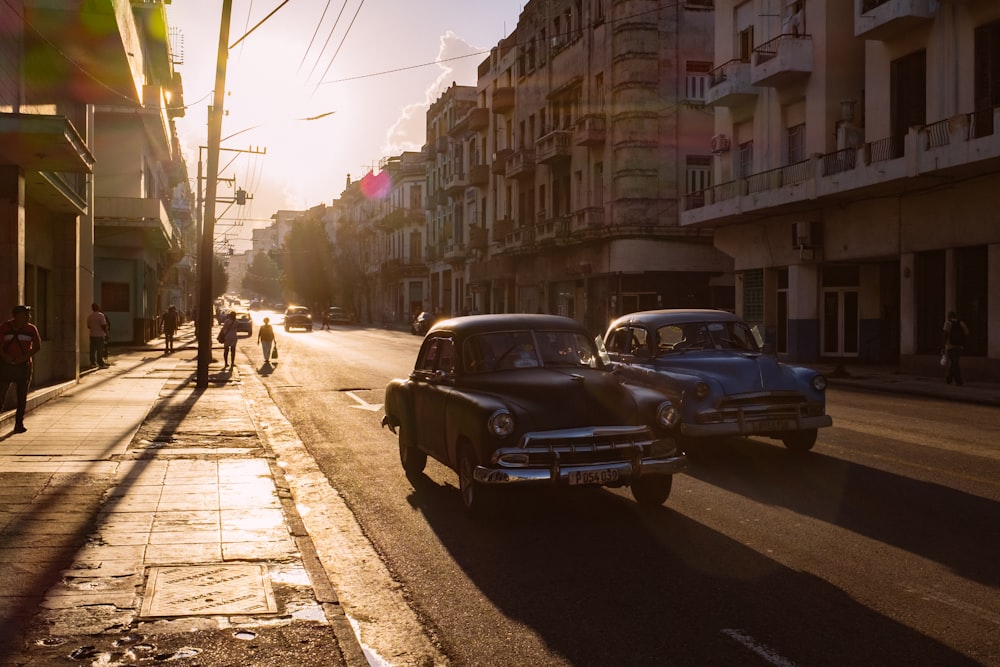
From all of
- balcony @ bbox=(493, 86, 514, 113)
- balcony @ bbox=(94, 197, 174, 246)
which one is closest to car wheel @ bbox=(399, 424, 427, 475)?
balcony @ bbox=(94, 197, 174, 246)

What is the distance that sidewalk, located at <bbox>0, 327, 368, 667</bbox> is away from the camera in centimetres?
498

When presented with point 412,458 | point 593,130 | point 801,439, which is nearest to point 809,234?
point 593,130

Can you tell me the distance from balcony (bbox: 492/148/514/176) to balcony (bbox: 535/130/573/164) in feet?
17.7

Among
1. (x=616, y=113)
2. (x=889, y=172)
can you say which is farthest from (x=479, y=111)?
(x=889, y=172)

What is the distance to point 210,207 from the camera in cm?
2283

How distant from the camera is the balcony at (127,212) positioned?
37531mm

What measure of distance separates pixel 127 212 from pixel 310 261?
63.9 meters

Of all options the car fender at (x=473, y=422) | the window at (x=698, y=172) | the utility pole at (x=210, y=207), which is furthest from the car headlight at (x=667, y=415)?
the window at (x=698, y=172)

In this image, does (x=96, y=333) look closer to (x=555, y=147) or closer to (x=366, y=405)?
(x=366, y=405)

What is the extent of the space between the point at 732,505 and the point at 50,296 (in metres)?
17.9

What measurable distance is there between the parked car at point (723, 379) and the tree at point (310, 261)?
3602 inches

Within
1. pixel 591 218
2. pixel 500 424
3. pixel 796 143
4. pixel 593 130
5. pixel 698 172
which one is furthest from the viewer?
pixel 593 130

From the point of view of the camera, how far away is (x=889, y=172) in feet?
81.5

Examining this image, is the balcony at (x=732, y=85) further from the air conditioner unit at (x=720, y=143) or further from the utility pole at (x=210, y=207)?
the utility pole at (x=210, y=207)
